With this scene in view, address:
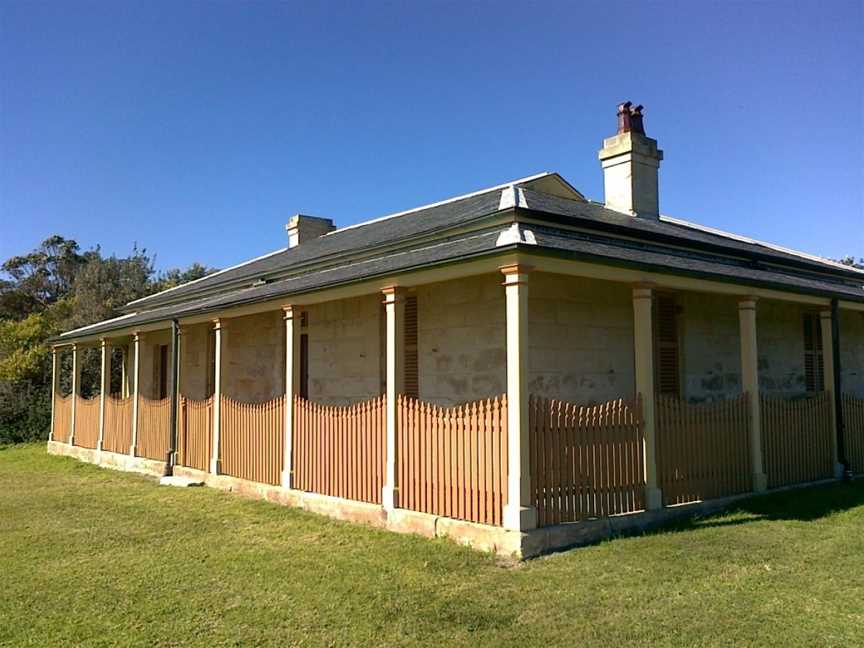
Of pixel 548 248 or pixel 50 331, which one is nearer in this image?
pixel 548 248

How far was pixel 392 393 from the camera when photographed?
8570 mm

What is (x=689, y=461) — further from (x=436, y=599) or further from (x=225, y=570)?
(x=225, y=570)

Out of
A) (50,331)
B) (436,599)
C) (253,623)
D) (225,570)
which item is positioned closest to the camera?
(253,623)

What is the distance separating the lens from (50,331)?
27953 millimetres

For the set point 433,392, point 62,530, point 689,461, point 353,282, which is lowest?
point 62,530

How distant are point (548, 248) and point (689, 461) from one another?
344 cm

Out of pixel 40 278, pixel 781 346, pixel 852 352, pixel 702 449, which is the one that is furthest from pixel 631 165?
pixel 40 278

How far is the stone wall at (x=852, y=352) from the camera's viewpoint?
13.4 m

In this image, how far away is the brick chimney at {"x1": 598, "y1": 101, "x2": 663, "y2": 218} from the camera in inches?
482

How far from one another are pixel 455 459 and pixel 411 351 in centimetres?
314

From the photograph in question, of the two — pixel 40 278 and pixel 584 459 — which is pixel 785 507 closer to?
pixel 584 459

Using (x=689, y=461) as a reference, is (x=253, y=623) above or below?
below

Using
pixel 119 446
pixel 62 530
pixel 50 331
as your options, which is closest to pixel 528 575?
pixel 62 530

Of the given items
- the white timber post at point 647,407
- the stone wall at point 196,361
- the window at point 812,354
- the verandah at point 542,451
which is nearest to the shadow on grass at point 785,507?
the verandah at point 542,451
